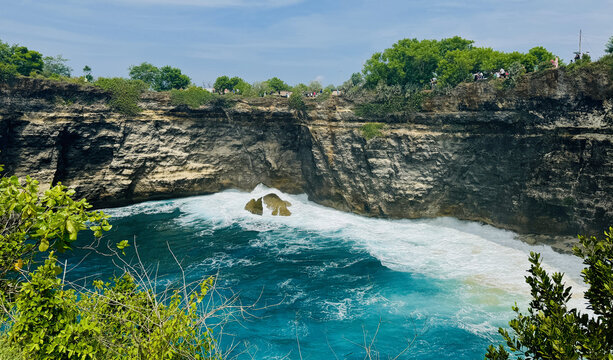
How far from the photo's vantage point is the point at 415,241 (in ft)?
109

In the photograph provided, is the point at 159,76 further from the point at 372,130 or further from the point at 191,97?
the point at 372,130

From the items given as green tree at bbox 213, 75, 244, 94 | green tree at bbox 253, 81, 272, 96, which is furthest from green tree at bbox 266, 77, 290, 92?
green tree at bbox 213, 75, 244, 94

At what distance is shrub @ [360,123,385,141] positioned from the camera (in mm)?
38338

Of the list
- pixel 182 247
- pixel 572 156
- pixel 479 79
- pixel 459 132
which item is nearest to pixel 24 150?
pixel 182 247

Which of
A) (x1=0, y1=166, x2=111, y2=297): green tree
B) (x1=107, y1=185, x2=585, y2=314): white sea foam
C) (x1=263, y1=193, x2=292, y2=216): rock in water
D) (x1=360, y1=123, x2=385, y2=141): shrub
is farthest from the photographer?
(x1=263, y1=193, x2=292, y2=216): rock in water

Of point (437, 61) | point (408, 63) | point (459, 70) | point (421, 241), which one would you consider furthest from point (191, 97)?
point (421, 241)

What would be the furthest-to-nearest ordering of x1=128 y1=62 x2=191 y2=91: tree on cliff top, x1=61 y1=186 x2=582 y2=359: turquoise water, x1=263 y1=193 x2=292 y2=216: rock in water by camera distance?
x1=128 y1=62 x2=191 y2=91: tree on cliff top → x1=263 y1=193 x2=292 y2=216: rock in water → x1=61 y1=186 x2=582 y2=359: turquoise water

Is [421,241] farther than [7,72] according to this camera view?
No

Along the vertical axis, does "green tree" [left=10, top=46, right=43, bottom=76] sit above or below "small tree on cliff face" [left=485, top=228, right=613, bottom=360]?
above

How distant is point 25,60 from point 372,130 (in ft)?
147

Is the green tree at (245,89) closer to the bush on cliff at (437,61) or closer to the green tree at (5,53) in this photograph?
the bush on cliff at (437,61)

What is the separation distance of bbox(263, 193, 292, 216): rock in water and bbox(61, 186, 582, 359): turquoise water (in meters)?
1.39

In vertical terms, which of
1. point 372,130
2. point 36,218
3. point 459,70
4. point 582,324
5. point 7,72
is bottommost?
point 582,324

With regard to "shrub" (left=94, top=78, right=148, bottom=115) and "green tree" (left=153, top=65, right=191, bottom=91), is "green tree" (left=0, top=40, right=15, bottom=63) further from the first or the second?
"green tree" (left=153, top=65, right=191, bottom=91)
